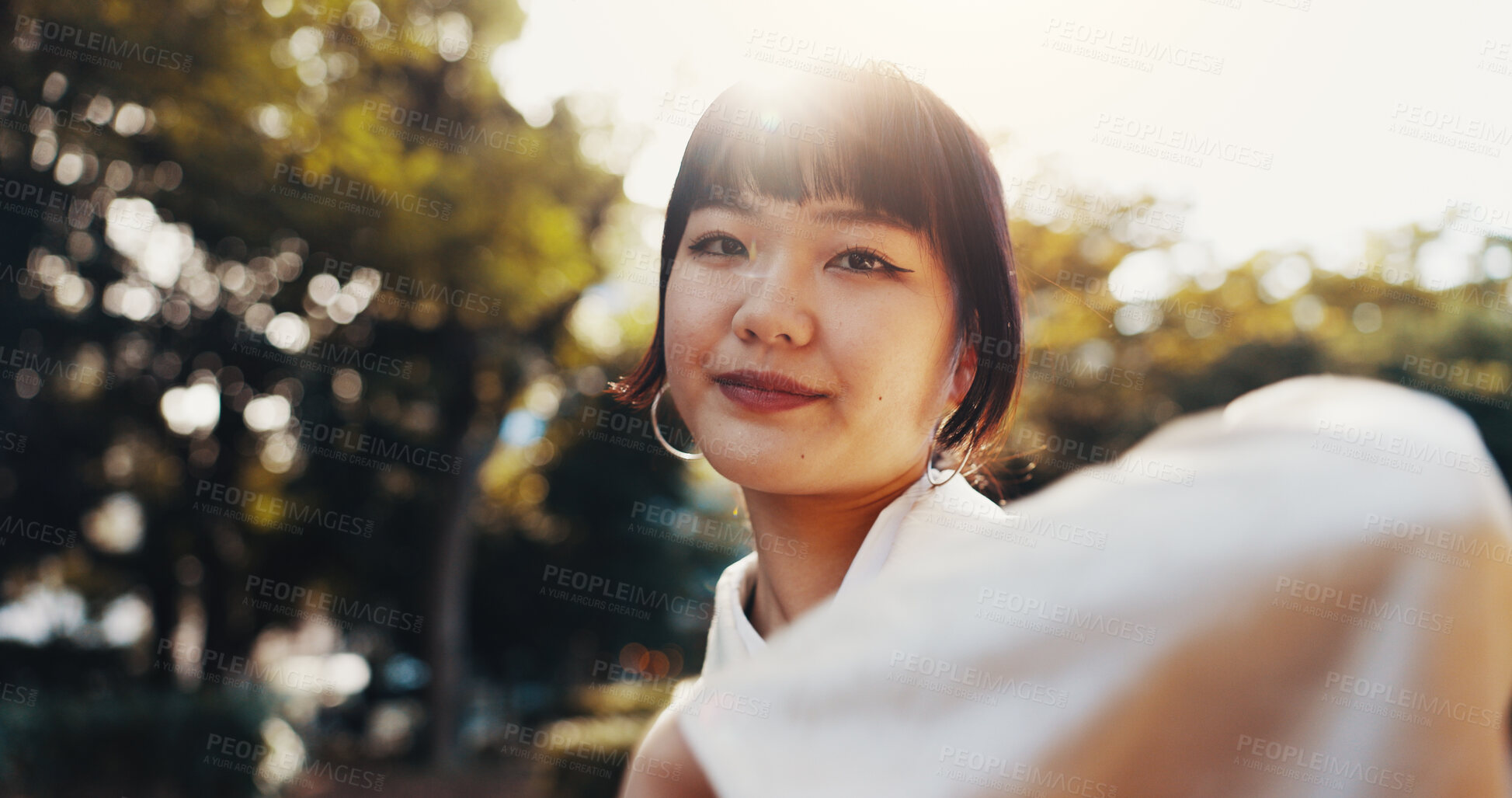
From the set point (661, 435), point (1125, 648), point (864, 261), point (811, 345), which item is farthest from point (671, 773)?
point (661, 435)

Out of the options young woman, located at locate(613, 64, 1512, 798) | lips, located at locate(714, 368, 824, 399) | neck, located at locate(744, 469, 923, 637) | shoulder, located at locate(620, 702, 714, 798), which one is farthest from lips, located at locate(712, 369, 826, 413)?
shoulder, located at locate(620, 702, 714, 798)

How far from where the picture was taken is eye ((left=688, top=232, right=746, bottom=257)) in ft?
3.51

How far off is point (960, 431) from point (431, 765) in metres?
13.9

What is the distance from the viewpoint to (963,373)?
1147 mm

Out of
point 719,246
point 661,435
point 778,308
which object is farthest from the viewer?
point 661,435

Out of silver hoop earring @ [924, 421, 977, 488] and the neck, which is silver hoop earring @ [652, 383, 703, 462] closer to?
the neck

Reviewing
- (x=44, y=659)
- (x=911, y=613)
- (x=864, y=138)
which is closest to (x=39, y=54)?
(x=864, y=138)

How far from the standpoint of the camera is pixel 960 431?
49.6 inches

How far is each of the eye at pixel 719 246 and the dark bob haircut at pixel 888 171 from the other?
0.05 m

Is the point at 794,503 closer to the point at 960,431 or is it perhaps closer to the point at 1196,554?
the point at 960,431

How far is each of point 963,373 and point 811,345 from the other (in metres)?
0.26

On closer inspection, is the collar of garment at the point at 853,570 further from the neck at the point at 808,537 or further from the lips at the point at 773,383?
the lips at the point at 773,383

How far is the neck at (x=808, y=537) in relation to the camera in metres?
1.11

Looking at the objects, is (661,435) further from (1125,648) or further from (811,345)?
(1125,648)
